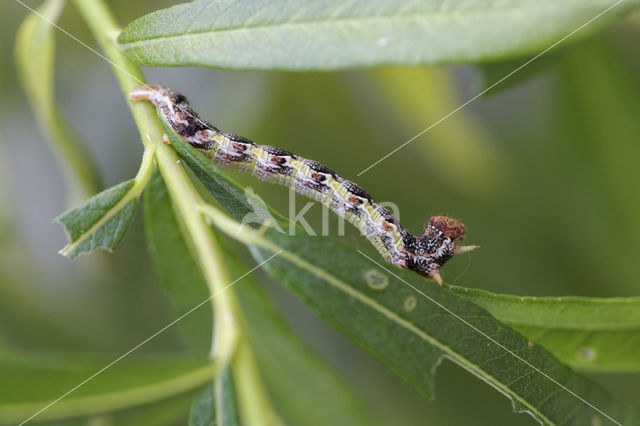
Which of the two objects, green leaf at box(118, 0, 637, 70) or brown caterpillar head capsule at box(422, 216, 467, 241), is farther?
brown caterpillar head capsule at box(422, 216, 467, 241)

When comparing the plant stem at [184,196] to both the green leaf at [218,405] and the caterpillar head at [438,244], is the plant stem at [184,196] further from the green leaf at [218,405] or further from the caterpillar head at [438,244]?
the caterpillar head at [438,244]

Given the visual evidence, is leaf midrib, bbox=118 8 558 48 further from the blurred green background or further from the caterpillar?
the blurred green background

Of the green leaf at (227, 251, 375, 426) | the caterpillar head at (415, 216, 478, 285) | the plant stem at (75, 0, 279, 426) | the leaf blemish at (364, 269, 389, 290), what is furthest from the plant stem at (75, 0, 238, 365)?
the caterpillar head at (415, 216, 478, 285)

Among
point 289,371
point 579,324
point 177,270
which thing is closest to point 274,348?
point 289,371

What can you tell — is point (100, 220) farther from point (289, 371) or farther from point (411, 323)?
point (289, 371)

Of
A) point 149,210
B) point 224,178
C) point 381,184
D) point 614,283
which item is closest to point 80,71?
point 381,184

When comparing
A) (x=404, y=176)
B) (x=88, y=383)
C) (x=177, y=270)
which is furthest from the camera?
(x=404, y=176)
